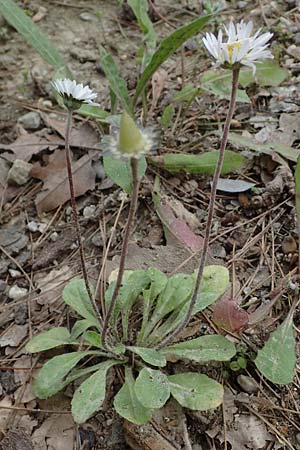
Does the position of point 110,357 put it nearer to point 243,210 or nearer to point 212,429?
point 212,429

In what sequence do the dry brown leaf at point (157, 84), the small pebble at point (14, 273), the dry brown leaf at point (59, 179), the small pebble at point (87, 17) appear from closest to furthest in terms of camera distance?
the small pebble at point (14, 273) → the dry brown leaf at point (59, 179) → the dry brown leaf at point (157, 84) → the small pebble at point (87, 17)

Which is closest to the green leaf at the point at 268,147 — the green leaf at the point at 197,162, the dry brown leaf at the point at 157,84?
the green leaf at the point at 197,162

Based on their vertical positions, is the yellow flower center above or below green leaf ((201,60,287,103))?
above

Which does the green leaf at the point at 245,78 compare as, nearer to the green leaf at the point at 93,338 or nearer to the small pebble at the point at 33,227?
the small pebble at the point at 33,227

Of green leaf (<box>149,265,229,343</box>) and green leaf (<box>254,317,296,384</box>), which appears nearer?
green leaf (<box>254,317,296,384</box>)

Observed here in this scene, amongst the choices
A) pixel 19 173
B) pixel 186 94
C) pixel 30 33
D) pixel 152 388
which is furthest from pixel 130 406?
pixel 30 33

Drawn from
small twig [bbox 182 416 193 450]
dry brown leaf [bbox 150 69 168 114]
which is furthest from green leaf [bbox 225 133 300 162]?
small twig [bbox 182 416 193 450]

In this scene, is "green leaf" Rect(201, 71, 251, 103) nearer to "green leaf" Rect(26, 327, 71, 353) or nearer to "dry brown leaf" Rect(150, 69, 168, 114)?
"dry brown leaf" Rect(150, 69, 168, 114)
